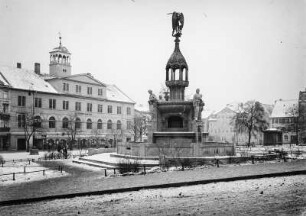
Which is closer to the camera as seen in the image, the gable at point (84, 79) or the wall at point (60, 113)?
the wall at point (60, 113)

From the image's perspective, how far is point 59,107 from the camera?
57.5 meters

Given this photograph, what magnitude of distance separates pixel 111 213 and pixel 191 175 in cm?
782

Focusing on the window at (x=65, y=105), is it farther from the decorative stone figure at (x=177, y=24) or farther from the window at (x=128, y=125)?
the decorative stone figure at (x=177, y=24)

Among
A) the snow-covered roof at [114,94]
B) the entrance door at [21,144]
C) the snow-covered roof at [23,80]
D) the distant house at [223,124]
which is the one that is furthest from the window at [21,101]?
the distant house at [223,124]

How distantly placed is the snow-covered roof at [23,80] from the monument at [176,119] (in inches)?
1165

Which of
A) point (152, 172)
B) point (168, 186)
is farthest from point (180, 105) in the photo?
point (168, 186)

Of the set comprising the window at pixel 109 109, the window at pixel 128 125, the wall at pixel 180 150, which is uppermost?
the window at pixel 109 109

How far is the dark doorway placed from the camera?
30.2 metres

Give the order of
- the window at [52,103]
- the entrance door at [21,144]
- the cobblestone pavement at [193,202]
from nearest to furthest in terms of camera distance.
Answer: the cobblestone pavement at [193,202] < the entrance door at [21,144] < the window at [52,103]

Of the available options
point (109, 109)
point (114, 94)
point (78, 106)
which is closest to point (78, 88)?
point (78, 106)

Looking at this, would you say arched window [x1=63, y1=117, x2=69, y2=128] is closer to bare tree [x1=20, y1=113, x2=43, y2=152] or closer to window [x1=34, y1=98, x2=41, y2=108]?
bare tree [x1=20, y1=113, x2=43, y2=152]

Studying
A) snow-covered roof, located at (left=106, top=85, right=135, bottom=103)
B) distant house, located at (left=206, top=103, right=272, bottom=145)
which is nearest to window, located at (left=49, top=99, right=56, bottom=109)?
snow-covered roof, located at (left=106, top=85, right=135, bottom=103)

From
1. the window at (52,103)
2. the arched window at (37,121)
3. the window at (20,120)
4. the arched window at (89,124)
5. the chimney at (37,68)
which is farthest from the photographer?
the arched window at (89,124)

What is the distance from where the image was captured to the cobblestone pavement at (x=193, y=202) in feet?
33.6
